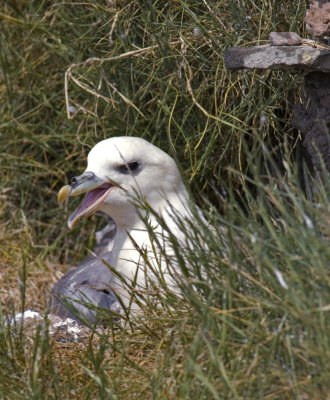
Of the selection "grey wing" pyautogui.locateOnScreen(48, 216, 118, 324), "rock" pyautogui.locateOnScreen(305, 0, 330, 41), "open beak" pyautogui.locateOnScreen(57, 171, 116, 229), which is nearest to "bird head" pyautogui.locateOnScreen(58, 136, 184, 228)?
"open beak" pyautogui.locateOnScreen(57, 171, 116, 229)

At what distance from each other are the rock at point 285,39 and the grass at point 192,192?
0.70ft

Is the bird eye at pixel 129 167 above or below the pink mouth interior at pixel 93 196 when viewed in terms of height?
above

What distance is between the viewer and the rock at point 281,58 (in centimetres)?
297

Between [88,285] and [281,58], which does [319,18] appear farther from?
[88,285]

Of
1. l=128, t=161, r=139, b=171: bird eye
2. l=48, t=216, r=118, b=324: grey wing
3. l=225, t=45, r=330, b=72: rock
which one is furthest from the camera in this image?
l=48, t=216, r=118, b=324: grey wing

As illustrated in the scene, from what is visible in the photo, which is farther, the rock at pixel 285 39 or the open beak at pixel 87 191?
the open beak at pixel 87 191

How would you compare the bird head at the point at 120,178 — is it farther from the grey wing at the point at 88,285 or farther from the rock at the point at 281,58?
the rock at the point at 281,58

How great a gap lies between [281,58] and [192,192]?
3.30 ft

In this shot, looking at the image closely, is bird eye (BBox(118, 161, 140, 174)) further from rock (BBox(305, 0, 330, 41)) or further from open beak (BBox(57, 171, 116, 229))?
rock (BBox(305, 0, 330, 41))

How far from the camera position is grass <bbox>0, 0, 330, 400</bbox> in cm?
198

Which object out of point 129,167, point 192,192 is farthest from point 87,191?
point 192,192

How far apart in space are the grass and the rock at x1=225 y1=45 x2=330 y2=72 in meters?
0.22

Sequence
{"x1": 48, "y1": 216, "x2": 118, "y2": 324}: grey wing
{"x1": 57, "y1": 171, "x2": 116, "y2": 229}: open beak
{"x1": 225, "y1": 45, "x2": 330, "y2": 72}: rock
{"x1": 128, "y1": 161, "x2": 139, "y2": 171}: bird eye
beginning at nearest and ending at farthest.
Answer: {"x1": 225, "y1": 45, "x2": 330, "y2": 72}: rock
{"x1": 57, "y1": 171, "x2": 116, "y2": 229}: open beak
{"x1": 128, "y1": 161, "x2": 139, "y2": 171}: bird eye
{"x1": 48, "y1": 216, "x2": 118, "y2": 324}: grey wing

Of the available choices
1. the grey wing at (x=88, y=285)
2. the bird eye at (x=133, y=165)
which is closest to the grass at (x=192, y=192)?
the grey wing at (x=88, y=285)
